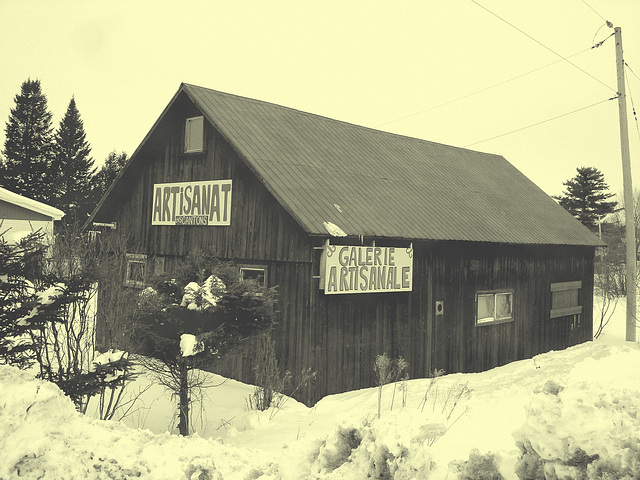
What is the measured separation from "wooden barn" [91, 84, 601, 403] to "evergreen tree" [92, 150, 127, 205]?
28.2 meters

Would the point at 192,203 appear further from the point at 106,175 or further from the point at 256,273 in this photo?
the point at 106,175

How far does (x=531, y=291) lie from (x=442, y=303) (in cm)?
429

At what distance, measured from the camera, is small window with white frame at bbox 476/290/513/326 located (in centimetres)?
1433

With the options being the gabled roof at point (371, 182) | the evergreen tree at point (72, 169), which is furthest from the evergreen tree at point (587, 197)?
the evergreen tree at point (72, 169)

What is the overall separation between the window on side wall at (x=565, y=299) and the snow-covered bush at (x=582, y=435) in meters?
13.8

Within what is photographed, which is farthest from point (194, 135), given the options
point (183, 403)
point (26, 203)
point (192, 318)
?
point (26, 203)

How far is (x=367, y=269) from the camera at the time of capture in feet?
36.3

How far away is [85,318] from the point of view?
7715mm

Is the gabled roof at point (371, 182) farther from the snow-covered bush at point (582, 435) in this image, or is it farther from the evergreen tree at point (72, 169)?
the evergreen tree at point (72, 169)

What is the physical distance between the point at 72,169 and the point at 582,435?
138ft

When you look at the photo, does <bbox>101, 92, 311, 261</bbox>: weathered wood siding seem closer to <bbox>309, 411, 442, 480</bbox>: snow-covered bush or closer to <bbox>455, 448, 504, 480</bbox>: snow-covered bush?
<bbox>309, 411, 442, 480</bbox>: snow-covered bush

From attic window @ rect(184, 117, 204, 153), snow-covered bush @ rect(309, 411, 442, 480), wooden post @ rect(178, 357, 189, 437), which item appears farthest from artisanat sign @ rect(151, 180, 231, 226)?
snow-covered bush @ rect(309, 411, 442, 480)

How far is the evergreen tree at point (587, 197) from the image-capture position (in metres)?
47.4

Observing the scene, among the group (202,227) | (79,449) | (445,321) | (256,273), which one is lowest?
(79,449)
